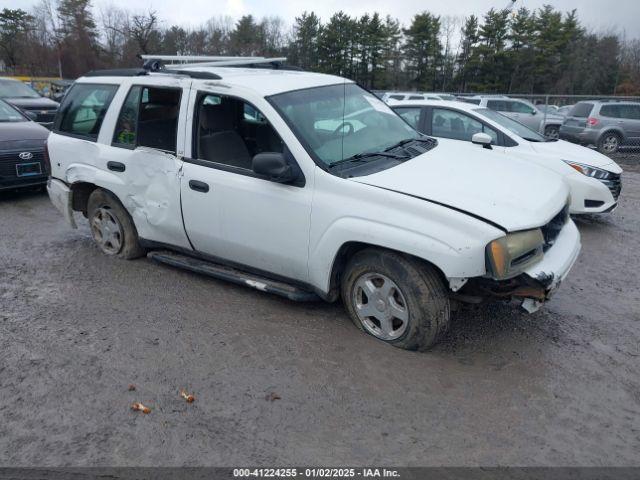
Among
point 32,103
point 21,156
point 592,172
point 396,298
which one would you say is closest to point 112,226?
point 396,298

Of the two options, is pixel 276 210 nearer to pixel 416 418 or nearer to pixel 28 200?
pixel 416 418

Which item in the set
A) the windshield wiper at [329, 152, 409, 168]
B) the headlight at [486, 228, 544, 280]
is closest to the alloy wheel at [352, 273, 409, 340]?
the headlight at [486, 228, 544, 280]

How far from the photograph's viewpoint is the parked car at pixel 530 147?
7008mm

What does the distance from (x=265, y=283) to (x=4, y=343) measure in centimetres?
199

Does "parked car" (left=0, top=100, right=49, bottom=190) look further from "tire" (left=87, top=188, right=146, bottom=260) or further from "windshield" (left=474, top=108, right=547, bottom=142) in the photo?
"windshield" (left=474, top=108, right=547, bottom=142)

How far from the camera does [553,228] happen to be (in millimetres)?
4035

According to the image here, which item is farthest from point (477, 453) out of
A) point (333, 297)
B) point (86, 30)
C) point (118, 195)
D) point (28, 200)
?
point (86, 30)

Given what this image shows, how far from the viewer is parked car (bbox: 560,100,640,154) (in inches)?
590

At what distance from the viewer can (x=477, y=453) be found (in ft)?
9.31

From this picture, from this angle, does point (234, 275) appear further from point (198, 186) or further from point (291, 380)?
point (291, 380)

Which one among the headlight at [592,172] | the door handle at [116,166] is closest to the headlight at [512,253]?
the door handle at [116,166]

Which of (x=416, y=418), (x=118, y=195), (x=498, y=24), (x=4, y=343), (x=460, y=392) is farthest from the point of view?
(x=498, y=24)

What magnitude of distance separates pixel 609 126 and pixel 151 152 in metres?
14.2

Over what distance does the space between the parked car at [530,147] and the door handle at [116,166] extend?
386cm
